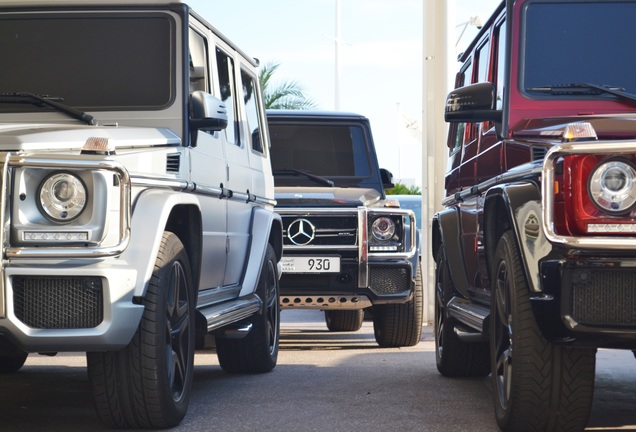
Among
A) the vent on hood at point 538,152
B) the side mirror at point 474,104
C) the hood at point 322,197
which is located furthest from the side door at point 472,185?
the hood at point 322,197

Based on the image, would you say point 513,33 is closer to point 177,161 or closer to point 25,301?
point 177,161

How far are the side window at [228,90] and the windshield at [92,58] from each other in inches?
37.3

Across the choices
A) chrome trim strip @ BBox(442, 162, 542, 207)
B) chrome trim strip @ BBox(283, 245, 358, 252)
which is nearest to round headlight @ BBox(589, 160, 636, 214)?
chrome trim strip @ BBox(442, 162, 542, 207)

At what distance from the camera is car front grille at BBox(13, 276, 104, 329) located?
15.8 ft

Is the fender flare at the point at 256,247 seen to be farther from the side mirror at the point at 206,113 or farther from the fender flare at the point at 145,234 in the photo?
the fender flare at the point at 145,234

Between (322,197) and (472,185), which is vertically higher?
(472,185)

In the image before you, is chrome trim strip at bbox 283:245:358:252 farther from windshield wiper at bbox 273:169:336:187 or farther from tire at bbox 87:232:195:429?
tire at bbox 87:232:195:429

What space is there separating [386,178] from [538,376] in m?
6.21

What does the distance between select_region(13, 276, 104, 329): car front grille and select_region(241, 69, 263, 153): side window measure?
347 centimetres

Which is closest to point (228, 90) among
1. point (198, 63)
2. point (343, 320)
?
point (198, 63)

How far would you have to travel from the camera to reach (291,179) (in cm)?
1082

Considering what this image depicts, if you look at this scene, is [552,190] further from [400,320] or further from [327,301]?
[400,320]

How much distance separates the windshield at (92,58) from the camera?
6.33 meters

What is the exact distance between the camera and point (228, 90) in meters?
7.70
